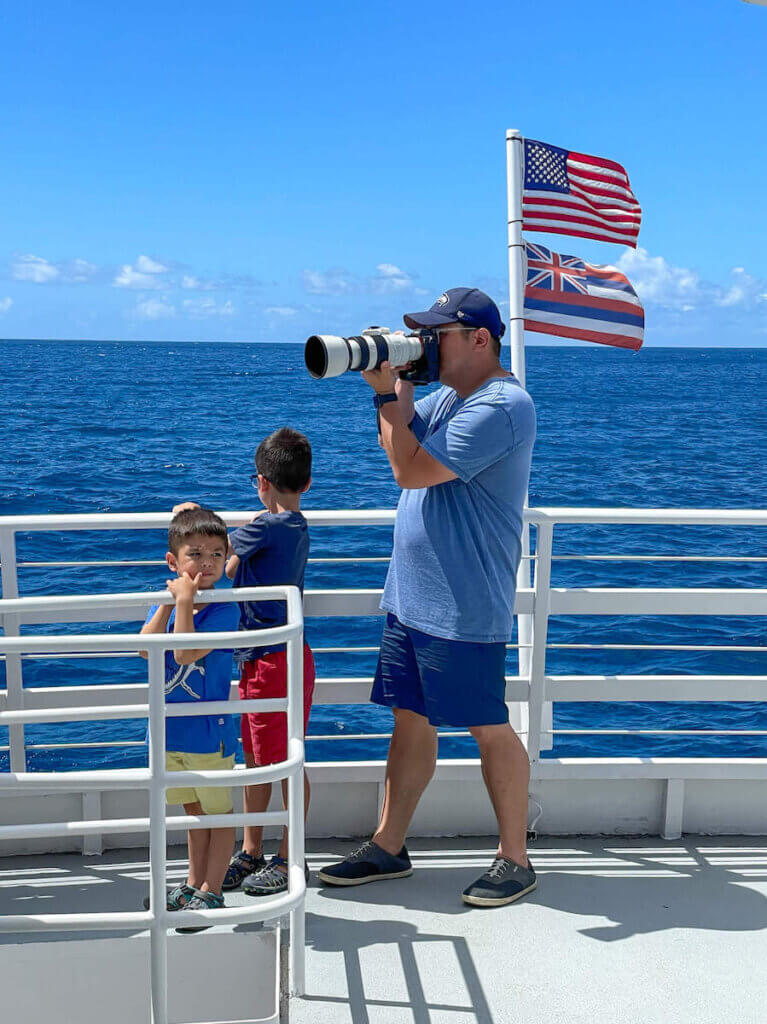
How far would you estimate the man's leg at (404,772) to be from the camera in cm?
304

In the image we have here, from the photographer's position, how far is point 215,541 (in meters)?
2.66

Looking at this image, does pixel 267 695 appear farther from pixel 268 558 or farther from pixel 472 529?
pixel 472 529

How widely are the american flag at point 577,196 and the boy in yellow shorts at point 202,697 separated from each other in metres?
2.49

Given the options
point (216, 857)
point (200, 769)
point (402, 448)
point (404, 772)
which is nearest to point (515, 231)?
point (402, 448)

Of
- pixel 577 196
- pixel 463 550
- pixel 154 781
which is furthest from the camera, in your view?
pixel 577 196

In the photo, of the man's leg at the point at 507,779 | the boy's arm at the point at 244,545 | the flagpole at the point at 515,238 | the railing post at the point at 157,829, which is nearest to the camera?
the railing post at the point at 157,829

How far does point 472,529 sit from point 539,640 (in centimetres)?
63

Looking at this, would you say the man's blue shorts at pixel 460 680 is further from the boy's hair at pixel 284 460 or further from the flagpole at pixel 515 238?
the flagpole at pixel 515 238

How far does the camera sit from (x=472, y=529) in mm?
2805

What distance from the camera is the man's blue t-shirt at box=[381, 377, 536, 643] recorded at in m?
2.70

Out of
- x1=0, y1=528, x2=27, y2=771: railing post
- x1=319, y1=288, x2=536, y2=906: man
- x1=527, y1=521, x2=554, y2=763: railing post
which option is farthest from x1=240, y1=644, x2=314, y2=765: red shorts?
x1=527, y1=521, x2=554, y2=763: railing post

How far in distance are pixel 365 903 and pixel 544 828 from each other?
712 mm

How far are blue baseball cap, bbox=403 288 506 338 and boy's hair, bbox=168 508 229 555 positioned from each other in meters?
0.72

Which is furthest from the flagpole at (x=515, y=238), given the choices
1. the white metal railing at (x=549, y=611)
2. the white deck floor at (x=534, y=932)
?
the white deck floor at (x=534, y=932)
